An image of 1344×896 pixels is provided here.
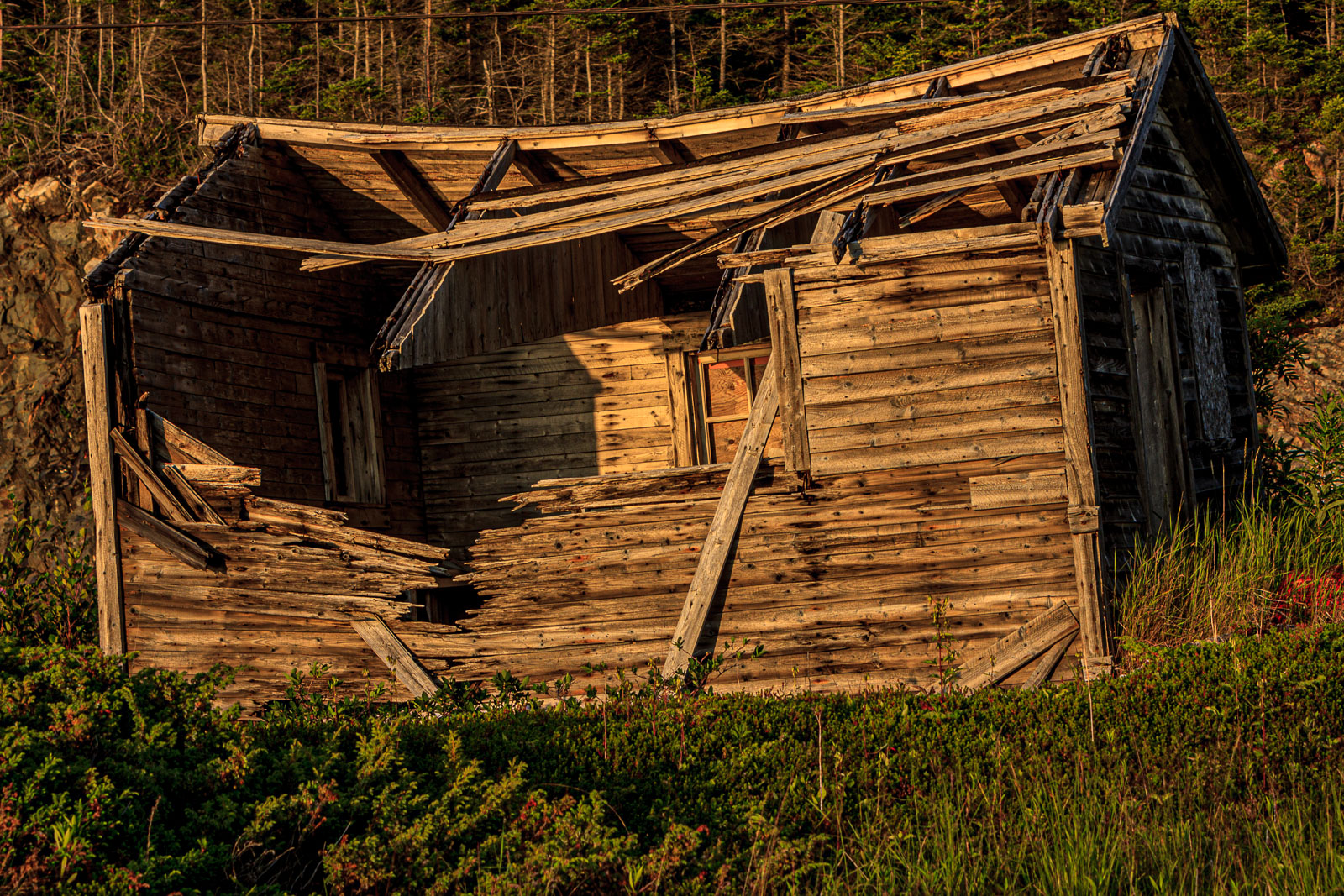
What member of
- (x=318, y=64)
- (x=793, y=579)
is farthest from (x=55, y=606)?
(x=318, y=64)

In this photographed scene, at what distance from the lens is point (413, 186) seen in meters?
12.5

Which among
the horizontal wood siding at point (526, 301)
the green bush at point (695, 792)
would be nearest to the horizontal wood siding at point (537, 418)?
the horizontal wood siding at point (526, 301)

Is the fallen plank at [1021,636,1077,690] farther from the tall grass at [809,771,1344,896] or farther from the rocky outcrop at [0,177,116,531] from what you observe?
the rocky outcrop at [0,177,116,531]

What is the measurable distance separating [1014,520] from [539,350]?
7.34 metres

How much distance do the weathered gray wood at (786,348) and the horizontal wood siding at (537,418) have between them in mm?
4938

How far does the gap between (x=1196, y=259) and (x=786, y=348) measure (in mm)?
5353

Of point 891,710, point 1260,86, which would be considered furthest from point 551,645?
point 1260,86

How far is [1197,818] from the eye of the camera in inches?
223

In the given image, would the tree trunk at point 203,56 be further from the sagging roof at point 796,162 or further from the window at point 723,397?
the window at point 723,397

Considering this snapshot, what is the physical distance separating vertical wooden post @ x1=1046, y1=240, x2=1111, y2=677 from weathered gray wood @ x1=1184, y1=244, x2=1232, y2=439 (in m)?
3.50

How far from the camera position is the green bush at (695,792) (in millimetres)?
4980

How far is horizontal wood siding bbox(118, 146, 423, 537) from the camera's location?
10938 millimetres

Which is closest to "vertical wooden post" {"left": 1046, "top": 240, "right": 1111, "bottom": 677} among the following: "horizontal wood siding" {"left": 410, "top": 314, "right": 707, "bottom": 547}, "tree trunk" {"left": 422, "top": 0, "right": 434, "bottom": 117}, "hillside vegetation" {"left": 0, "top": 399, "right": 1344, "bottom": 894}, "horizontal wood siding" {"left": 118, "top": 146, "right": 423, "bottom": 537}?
"hillside vegetation" {"left": 0, "top": 399, "right": 1344, "bottom": 894}

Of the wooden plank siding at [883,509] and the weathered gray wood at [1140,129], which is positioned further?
the wooden plank siding at [883,509]
